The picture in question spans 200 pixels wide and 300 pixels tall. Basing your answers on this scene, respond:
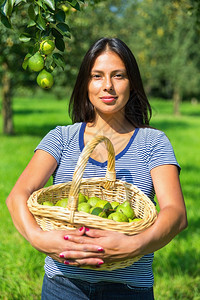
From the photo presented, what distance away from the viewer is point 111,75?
209 centimetres

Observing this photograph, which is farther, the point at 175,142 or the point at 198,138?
the point at 198,138

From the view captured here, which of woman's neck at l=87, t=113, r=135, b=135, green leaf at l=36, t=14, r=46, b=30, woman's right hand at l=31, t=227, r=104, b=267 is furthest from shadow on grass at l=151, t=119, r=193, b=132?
woman's right hand at l=31, t=227, r=104, b=267

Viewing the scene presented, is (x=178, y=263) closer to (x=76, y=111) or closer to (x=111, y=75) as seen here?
(x=76, y=111)

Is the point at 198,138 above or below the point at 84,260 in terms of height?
below

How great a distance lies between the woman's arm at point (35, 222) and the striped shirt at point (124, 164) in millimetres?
83

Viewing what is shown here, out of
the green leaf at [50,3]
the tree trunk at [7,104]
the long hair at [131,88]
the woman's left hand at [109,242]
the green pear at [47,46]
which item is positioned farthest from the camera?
the tree trunk at [7,104]

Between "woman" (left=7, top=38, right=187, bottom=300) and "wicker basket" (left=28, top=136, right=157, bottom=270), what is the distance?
0.04 metres

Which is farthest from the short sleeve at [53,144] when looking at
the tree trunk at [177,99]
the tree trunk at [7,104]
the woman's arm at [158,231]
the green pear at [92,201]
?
the tree trunk at [177,99]

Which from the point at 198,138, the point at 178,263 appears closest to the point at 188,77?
the point at 198,138

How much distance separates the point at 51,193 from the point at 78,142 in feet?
1.03

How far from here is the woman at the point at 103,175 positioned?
5.30ft

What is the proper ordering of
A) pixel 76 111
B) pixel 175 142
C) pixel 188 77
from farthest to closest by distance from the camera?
1. pixel 188 77
2. pixel 175 142
3. pixel 76 111

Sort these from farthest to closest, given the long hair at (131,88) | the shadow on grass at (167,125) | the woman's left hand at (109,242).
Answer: the shadow on grass at (167,125) → the long hair at (131,88) → the woman's left hand at (109,242)

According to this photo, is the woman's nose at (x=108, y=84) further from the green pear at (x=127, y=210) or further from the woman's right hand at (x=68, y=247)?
the woman's right hand at (x=68, y=247)
